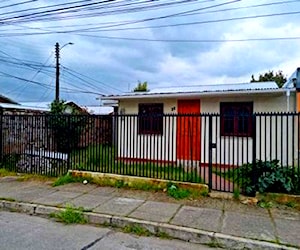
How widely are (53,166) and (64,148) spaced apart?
0.76 m

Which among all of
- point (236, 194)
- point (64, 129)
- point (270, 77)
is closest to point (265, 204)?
point (236, 194)

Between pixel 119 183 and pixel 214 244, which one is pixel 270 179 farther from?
pixel 119 183

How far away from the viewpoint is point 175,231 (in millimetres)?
5250

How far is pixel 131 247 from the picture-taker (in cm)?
470

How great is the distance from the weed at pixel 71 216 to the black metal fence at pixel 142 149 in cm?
262

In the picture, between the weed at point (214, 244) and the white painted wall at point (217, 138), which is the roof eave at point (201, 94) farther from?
the weed at point (214, 244)

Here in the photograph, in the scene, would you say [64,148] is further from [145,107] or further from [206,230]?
[206,230]

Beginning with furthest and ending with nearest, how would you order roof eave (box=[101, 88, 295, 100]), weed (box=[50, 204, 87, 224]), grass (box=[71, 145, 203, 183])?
roof eave (box=[101, 88, 295, 100])
grass (box=[71, 145, 203, 183])
weed (box=[50, 204, 87, 224])

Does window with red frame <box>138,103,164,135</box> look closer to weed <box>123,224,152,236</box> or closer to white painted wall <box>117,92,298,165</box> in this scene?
white painted wall <box>117,92,298,165</box>

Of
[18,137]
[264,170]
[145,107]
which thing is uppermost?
[145,107]

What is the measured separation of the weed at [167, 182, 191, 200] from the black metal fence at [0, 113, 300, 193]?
1.40 ft

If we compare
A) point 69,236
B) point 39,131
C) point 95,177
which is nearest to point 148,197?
point 95,177

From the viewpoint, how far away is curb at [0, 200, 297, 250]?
4.77 m

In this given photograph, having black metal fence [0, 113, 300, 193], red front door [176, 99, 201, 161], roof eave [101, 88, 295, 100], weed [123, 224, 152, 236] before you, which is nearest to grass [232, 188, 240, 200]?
black metal fence [0, 113, 300, 193]
